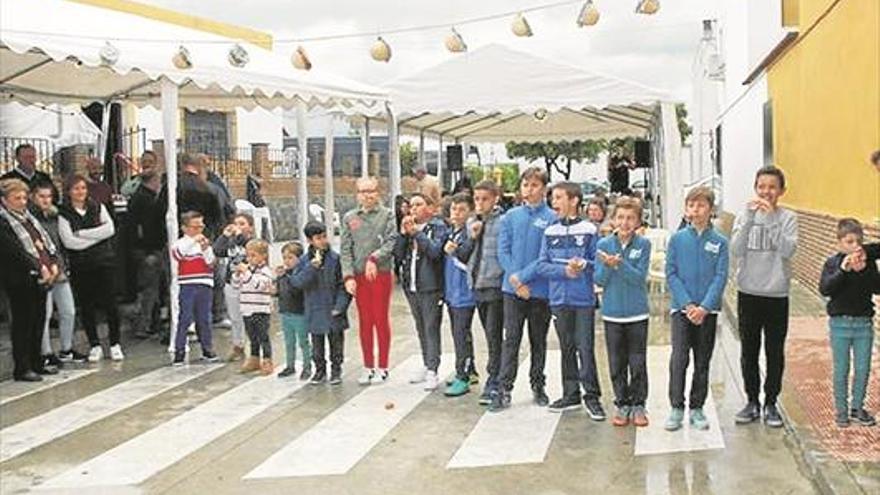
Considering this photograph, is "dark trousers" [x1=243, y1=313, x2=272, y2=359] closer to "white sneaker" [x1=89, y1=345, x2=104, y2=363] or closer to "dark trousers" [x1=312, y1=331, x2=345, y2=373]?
"dark trousers" [x1=312, y1=331, x2=345, y2=373]

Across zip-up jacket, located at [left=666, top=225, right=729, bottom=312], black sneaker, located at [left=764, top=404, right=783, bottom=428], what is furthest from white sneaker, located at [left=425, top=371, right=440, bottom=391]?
black sneaker, located at [left=764, top=404, right=783, bottom=428]

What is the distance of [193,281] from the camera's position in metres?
9.98

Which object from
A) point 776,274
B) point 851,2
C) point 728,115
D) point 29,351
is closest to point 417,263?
point 776,274

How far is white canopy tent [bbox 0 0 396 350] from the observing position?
31.0 ft

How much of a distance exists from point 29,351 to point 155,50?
3177mm

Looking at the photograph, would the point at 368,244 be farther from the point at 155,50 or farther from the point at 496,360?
the point at 155,50

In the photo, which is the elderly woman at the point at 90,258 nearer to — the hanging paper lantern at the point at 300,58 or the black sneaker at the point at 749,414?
the hanging paper lantern at the point at 300,58


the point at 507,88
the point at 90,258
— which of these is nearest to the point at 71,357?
the point at 90,258

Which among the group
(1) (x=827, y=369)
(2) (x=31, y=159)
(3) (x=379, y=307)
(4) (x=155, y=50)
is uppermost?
(4) (x=155, y=50)

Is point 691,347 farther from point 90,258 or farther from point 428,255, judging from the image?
point 90,258

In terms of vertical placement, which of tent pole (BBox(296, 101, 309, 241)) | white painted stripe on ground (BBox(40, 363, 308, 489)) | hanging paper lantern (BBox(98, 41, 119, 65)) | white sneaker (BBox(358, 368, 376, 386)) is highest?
hanging paper lantern (BBox(98, 41, 119, 65))

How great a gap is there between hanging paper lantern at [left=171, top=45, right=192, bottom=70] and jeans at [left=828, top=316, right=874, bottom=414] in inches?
256

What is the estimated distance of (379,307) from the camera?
29.1 feet

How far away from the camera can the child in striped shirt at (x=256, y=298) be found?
30.7 ft
